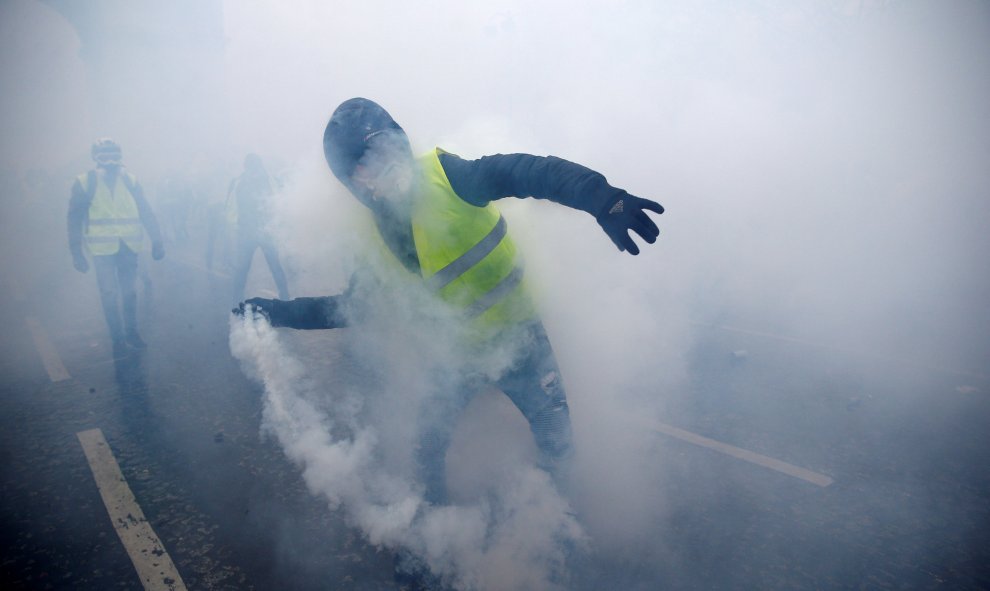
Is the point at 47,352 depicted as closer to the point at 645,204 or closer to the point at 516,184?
the point at 516,184

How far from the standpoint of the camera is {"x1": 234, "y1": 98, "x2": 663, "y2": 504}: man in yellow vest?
6.50ft

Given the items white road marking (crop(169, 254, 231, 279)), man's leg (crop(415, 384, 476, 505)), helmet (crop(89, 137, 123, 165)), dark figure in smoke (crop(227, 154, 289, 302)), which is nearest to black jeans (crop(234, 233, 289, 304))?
dark figure in smoke (crop(227, 154, 289, 302))

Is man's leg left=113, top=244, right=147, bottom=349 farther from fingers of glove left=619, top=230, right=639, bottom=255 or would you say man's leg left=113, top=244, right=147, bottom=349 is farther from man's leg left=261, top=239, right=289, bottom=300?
fingers of glove left=619, top=230, right=639, bottom=255

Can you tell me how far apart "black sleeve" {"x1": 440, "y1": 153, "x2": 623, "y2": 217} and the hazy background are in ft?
2.58

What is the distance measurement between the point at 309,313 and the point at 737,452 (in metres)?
2.65

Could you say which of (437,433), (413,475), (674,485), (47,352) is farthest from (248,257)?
(674,485)

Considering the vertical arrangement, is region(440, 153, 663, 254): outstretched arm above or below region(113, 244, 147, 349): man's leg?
above

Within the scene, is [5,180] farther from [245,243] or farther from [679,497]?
[679,497]

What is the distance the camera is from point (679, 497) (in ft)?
10.1

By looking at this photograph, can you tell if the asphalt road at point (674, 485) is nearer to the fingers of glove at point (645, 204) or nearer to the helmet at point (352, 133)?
the fingers of glove at point (645, 204)

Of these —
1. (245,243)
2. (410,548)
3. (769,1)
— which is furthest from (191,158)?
(410,548)

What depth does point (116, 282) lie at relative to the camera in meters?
5.75

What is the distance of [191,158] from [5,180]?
689 cm

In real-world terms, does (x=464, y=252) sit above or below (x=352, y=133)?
below
